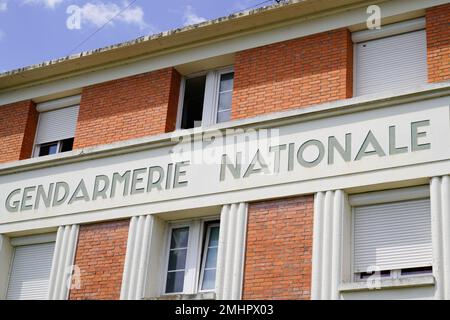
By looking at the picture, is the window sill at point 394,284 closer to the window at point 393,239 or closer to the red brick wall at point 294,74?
the window at point 393,239

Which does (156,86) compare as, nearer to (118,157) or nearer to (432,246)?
(118,157)

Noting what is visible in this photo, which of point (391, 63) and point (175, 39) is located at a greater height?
point (175, 39)

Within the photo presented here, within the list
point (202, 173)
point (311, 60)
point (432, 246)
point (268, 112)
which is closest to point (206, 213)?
point (202, 173)

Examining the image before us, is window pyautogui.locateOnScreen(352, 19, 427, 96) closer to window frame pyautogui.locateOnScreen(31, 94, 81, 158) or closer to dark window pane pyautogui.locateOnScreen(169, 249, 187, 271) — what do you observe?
dark window pane pyautogui.locateOnScreen(169, 249, 187, 271)

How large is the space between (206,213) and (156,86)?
9.39ft

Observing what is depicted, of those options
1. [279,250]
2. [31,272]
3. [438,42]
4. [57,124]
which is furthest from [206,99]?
[31,272]

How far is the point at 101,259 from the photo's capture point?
15.5 m

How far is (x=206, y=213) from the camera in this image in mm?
15039

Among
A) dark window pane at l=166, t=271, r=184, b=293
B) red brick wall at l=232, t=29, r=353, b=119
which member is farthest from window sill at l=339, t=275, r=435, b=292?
red brick wall at l=232, t=29, r=353, b=119

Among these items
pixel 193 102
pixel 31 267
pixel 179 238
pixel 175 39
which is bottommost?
pixel 31 267

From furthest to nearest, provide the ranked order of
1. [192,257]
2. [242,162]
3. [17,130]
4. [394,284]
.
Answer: [17,130]
[192,257]
[242,162]
[394,284]

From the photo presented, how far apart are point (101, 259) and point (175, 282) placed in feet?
Result: 4.70

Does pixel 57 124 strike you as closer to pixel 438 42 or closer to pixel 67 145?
pixel 67 145

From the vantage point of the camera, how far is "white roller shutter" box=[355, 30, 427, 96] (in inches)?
563
